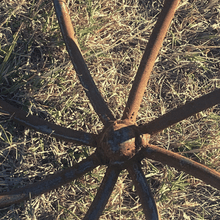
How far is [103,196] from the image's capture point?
182 centimetres

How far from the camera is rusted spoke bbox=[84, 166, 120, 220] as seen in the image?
1764 mm

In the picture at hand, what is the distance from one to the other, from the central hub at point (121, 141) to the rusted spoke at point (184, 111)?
0.27 feet

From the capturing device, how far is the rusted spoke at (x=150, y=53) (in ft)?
6.31

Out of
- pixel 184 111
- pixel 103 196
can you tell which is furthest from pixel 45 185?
pixel 184 111

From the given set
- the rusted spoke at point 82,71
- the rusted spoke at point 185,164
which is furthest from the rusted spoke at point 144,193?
the rusted spoke at point 82,71

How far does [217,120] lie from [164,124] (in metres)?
0.97

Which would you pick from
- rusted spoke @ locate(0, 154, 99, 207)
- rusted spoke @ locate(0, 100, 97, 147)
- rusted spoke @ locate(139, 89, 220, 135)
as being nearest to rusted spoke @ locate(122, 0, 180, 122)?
rusted spoke @ locate(139, 89, 220, 135)

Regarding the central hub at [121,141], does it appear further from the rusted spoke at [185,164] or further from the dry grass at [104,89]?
the dry grass at [104,89]

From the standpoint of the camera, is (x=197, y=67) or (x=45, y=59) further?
(x=197, y=67)

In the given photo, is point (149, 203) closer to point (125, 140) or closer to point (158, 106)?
point (125, 140)

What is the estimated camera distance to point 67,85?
2408 millimetres

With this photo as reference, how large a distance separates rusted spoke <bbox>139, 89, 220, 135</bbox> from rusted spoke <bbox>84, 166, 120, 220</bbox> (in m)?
0.33

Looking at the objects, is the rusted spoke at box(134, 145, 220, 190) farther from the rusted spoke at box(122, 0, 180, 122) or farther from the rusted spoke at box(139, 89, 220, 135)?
the rusted spoke at box(122, 0, 180, 122)

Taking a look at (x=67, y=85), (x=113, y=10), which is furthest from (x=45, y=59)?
(x=113, y=10)
